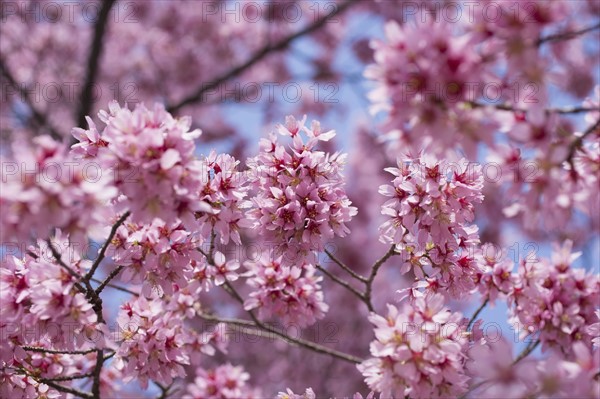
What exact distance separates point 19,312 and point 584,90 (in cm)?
1029

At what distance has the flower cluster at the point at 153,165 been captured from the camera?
2.58 metres

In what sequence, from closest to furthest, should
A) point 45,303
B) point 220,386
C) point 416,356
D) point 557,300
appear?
point 416,356 < point 45,303 < point 557,300 < point 220,386

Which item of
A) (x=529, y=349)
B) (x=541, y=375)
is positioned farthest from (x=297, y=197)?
(x=529, y=349)

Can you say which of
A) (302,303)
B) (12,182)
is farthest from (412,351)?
(12,182)

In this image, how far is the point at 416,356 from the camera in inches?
110

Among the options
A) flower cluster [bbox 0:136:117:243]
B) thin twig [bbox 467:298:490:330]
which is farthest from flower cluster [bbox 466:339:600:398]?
flower cluster [bbox 0:136:117:243]

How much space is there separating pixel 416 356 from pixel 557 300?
1491mm

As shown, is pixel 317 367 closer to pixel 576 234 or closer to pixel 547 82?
pixel 576 234

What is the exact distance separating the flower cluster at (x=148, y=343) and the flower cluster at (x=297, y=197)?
2.83 ft

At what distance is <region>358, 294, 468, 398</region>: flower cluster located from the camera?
278 cm

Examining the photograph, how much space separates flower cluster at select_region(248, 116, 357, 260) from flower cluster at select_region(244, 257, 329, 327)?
0.47 meters

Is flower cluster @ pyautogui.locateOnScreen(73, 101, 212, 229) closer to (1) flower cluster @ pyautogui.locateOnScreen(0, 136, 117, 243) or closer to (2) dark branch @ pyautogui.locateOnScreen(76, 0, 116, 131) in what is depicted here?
(1) flower cluster @ pyautogui.locateOnScreen(0, 136, 117, 243)

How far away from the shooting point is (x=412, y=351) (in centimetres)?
280

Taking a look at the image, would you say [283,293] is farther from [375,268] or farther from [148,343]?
[148,343]
